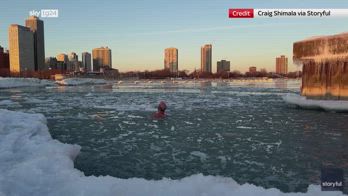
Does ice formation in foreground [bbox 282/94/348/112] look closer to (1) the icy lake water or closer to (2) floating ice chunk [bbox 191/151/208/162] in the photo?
(1) the icy lake water

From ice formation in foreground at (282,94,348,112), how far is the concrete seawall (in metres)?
1.10

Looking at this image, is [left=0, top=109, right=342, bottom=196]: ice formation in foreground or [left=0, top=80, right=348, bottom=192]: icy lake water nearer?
[left=0, top=109, right=342, bottom=196]: ice formation in foreground

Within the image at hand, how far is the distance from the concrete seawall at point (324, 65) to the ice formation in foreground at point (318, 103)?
110cm

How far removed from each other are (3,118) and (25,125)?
984 mm

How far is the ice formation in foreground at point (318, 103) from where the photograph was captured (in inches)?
867

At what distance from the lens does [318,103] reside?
23.5 metres

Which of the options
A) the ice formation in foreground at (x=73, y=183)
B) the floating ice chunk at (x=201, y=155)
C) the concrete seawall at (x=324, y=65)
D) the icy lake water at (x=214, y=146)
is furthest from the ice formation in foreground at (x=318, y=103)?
the ice formation in foreground at (x=73, y=183)

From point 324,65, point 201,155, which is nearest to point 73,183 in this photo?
point 201,155

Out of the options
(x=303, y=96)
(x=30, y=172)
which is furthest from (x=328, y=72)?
(x=30, y=172)

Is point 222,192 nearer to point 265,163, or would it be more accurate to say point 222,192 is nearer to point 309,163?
point 265,163

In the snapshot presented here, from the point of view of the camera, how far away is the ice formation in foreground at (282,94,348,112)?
2201 cm

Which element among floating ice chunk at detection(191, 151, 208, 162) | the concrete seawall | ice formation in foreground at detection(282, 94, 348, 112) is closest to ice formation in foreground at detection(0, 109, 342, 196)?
floating ice chunk at detection(191, 151, 208, 162)

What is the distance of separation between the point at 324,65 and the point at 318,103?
3450 mm

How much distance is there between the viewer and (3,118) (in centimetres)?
1273
